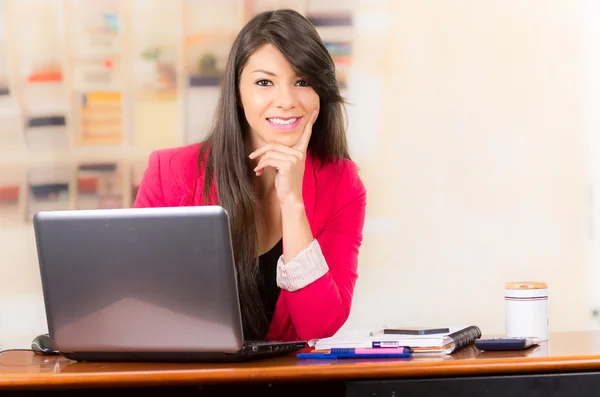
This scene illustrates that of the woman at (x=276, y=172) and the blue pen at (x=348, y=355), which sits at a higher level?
the woman at (x=276, y=172)

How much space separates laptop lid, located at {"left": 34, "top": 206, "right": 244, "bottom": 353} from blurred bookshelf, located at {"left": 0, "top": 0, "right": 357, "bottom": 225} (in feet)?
5.76

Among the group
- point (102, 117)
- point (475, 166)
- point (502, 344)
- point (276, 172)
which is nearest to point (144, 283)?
point (502, 344)

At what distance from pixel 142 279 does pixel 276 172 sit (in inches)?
28.3

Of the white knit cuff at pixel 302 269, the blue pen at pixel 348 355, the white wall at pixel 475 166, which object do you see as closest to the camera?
the blue pen at pixel 348 355

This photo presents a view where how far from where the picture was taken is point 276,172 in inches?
75.0

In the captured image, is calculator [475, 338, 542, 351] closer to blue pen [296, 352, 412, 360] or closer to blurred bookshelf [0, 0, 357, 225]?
blue pen [296, 352, 412, 360]

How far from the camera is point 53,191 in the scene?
117 inches

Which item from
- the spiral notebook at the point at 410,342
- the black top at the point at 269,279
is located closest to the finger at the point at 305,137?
the black top at the point at 269,279

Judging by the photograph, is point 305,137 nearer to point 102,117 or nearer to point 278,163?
point 278,163

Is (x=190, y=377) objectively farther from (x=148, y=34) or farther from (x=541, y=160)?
(x=541, y=160)

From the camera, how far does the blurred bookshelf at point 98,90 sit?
2967 mm

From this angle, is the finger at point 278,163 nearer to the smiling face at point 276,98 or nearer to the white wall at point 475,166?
the smiling face at point 276,98

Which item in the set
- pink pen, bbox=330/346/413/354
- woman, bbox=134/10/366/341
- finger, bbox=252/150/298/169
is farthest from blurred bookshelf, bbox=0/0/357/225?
pink pen, bbox=330/346/413/354

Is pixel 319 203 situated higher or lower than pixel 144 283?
higher
